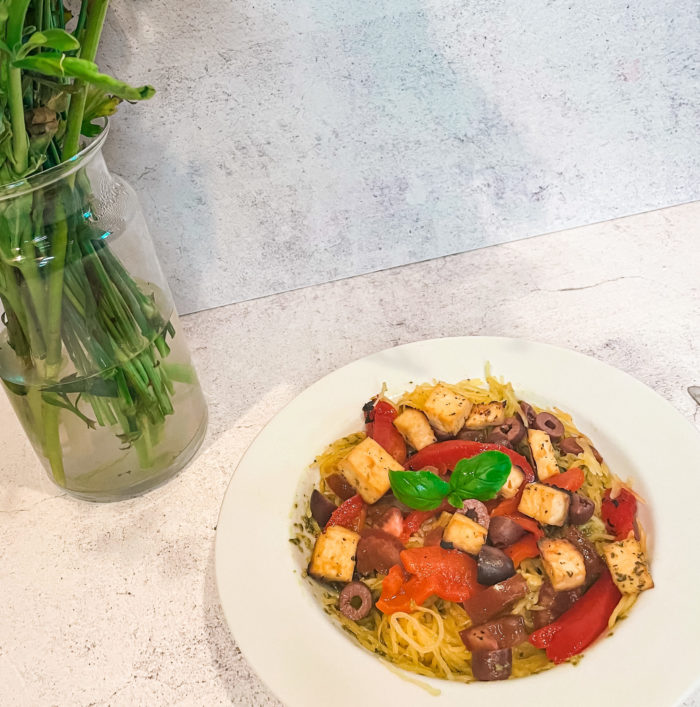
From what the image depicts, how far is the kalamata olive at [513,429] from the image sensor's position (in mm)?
1215

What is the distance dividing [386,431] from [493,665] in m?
0.42

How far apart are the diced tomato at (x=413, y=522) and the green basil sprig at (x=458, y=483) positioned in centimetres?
4

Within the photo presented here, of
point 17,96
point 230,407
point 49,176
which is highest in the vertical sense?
point 17,96

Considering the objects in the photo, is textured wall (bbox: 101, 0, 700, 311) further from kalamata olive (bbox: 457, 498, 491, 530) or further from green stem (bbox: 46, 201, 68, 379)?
kalamata olive (bbox: 457, 498, 491, 530)

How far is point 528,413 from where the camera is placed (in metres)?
1.24

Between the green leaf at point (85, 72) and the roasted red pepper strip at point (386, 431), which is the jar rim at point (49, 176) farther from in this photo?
the roasted red pepper strip at point (386, 431)

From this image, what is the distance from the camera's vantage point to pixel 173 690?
101cm

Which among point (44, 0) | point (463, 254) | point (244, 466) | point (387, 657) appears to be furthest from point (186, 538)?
point (463, 254)

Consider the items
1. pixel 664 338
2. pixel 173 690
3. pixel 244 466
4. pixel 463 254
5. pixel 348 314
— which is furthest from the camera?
pixel 463 254

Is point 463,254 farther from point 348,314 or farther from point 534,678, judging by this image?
point 534,678

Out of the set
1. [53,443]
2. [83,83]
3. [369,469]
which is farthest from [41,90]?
[369,469]

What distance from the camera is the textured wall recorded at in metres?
1.48

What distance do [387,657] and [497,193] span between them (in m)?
1.13

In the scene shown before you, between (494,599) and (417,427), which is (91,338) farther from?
(494,599)
